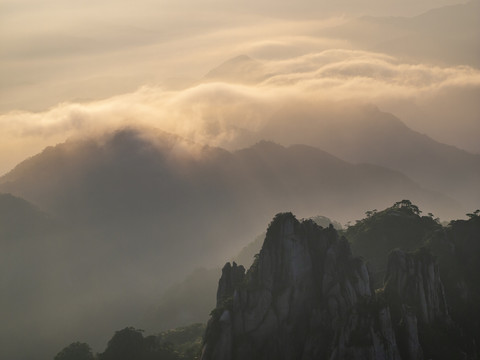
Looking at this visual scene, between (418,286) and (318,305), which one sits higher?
(418,286)

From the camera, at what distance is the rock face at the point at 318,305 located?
93562mm

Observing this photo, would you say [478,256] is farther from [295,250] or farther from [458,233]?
[295,250]

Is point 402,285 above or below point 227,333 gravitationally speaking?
above

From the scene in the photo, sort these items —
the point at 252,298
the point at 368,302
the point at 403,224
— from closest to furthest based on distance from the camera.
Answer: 1. the point at 368,302
2. the point at 252,298
3. the point at 403,224

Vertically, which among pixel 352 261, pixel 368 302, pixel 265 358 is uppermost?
pixel 352 261

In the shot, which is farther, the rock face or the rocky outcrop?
the rocky outcrop

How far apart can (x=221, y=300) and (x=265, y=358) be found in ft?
57.7

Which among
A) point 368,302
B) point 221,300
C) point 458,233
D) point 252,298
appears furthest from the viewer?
point 458,233

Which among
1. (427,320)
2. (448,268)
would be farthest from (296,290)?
(448,268)

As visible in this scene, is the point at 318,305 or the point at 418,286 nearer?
the point at 318,305

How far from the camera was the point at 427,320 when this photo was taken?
103000 millimetres

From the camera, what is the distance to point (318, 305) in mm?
100750

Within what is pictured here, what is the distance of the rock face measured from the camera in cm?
9356

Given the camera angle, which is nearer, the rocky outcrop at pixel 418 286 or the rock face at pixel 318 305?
the rock face at pixel 318 305
